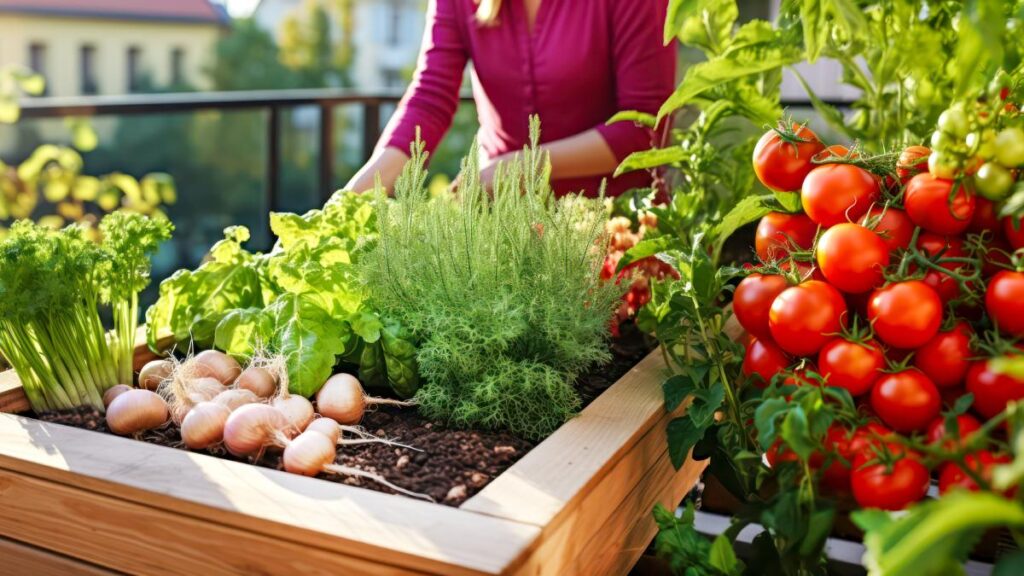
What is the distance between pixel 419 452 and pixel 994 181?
69 centimetres

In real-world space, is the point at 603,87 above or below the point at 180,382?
above

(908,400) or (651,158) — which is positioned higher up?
(651,158)

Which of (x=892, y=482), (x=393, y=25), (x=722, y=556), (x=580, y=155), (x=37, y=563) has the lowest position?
(x=37, y=563)

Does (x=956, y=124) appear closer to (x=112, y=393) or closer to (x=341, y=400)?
(x=341, y=400)

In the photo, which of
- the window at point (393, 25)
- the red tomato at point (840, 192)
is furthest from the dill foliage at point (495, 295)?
the window at point (393, 25)

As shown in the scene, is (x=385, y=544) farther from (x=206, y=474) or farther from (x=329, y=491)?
(x=206, y=474)

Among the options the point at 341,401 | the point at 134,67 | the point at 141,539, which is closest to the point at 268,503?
the point at 141,539

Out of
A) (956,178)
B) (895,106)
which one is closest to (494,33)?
(895,106)

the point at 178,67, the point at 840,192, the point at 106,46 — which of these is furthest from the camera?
the point at 178,67

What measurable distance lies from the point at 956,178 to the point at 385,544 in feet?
2.14

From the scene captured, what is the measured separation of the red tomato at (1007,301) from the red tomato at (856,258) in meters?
0.10

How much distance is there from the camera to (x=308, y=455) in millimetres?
1098

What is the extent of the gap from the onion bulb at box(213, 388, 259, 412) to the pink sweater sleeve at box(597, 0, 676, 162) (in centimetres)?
98

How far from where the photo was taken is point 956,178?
0.96 metres
